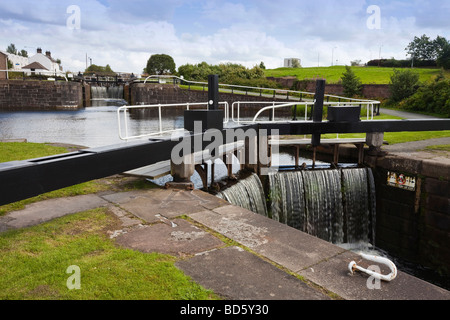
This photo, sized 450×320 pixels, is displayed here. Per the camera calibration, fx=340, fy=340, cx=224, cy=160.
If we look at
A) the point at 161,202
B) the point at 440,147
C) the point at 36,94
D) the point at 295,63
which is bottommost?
the point at 161,202

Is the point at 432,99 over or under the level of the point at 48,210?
over

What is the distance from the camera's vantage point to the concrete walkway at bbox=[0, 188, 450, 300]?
118 inches

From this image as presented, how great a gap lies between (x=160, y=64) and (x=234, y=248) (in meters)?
64.4

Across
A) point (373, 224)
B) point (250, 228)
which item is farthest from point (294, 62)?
point (250, 228)

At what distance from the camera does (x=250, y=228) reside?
4.39 metres

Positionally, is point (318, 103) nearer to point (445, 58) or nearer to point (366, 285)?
point (366, 285)

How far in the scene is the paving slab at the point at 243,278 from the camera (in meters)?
2.91

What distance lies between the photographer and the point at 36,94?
→ 2734 cm

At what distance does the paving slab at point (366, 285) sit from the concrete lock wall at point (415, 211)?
7.11 metres

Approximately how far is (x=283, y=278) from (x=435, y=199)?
805 centimetres

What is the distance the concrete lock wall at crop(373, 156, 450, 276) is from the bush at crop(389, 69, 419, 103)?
18531 millimetres

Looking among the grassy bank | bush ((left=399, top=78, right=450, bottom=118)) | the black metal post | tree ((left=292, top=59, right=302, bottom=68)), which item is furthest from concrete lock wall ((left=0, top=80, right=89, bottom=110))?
tree ((left=292, top=59, right=302, bottom=68))

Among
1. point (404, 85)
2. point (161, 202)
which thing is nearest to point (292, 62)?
point (404, 85)
